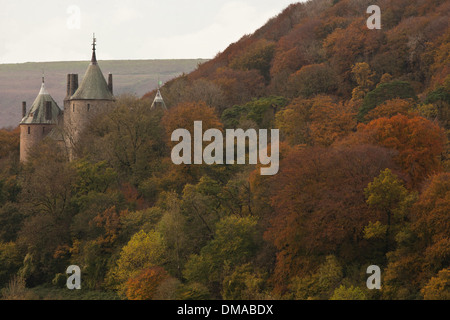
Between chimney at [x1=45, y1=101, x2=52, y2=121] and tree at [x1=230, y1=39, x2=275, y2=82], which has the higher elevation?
tree at [x1=230, y1=39, x2=275, y2=82]

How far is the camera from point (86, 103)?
75938 mm

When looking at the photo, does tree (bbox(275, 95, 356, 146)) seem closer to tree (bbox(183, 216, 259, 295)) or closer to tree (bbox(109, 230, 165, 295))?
tree (bbox(183, 216, 259, 295))

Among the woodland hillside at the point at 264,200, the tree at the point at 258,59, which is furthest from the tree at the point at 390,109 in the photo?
the tree at the point at 258,59

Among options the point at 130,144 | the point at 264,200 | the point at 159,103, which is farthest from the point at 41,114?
the point at 264,200

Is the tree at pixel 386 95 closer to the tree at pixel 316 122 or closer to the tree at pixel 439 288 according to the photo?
the tree at pixel 316 122

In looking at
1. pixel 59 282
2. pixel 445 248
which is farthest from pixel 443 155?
pixel 59 282

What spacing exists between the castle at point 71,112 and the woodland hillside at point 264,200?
2011 millimetres

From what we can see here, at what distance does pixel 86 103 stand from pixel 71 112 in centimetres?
170

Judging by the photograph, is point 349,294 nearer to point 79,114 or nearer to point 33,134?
point 79,114

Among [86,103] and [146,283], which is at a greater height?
[86,103]

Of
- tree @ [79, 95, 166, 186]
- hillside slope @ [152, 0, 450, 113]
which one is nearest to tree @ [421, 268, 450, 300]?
tree @ [79, 95, 166, 186]

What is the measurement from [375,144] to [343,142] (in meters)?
2.34

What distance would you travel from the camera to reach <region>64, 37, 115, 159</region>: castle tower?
7444cm
